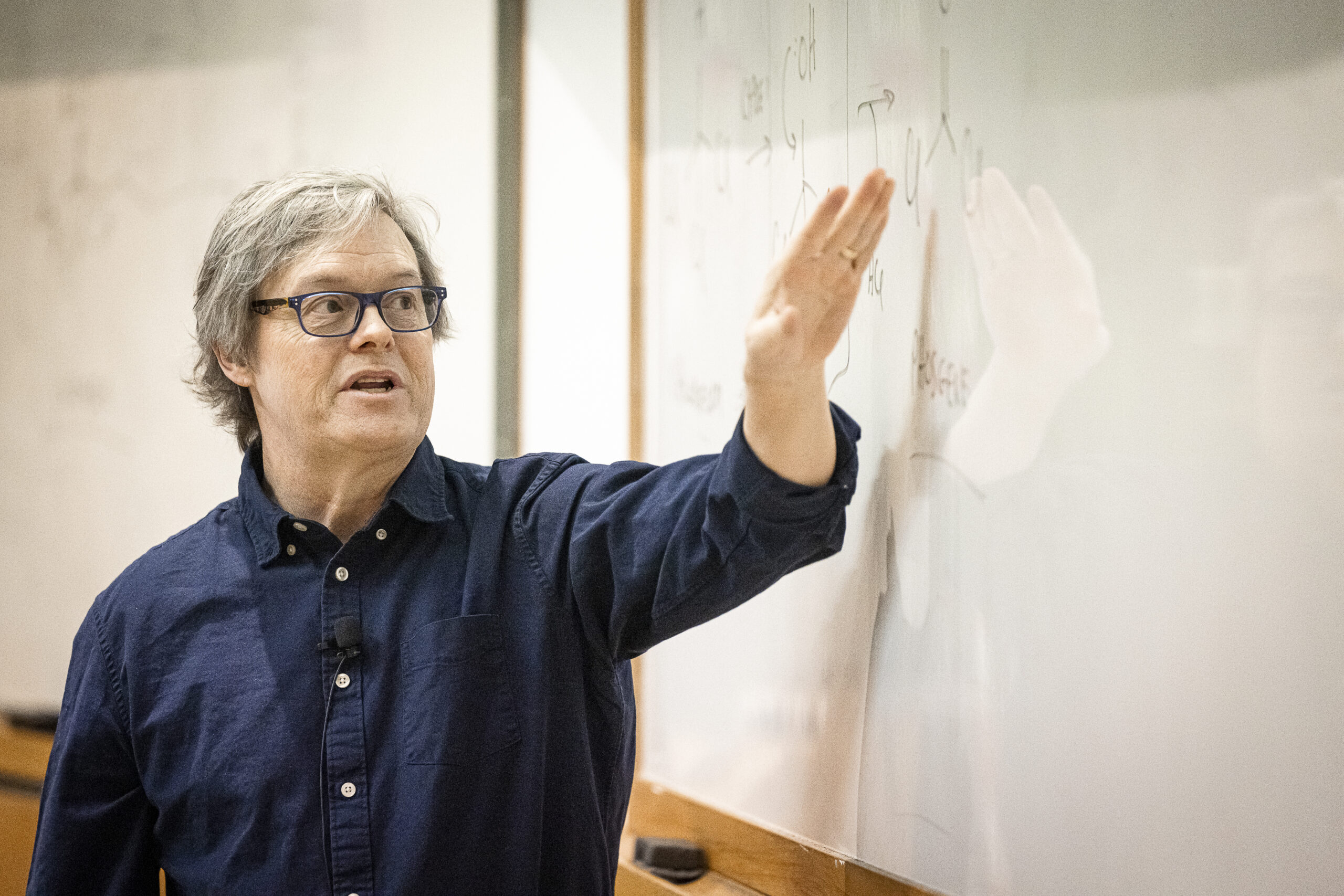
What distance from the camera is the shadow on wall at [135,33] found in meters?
1.95

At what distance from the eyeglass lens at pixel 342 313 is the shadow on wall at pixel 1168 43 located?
64 centimetres

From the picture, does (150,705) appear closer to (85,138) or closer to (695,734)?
(695,734)

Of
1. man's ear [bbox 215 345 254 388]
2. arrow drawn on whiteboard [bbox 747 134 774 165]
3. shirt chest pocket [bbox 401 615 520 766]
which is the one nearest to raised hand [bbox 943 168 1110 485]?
arrow drawn on whiteboard [bbox 747 134 774 165]

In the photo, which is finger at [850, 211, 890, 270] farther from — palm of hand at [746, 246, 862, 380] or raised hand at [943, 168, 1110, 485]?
raised hand at [943, 168, 1110, 485]

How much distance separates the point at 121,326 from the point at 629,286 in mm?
1028

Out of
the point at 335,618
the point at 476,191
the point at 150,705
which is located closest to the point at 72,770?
the point at 150,705

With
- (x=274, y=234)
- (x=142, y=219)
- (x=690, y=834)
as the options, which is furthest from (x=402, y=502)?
(x=142, y=219)

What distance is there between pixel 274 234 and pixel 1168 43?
2.73 feet

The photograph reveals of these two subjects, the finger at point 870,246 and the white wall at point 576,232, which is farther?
the white wall at point 576,232

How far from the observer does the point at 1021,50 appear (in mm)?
913

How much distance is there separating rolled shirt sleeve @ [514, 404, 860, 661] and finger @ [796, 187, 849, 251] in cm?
14

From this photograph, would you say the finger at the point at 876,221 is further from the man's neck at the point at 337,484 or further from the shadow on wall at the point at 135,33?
the shadow on wall at the point at 135,33

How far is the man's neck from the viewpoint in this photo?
111 cm

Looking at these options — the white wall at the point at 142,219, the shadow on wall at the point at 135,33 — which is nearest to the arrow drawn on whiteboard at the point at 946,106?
the white wall at the point at 142,219
